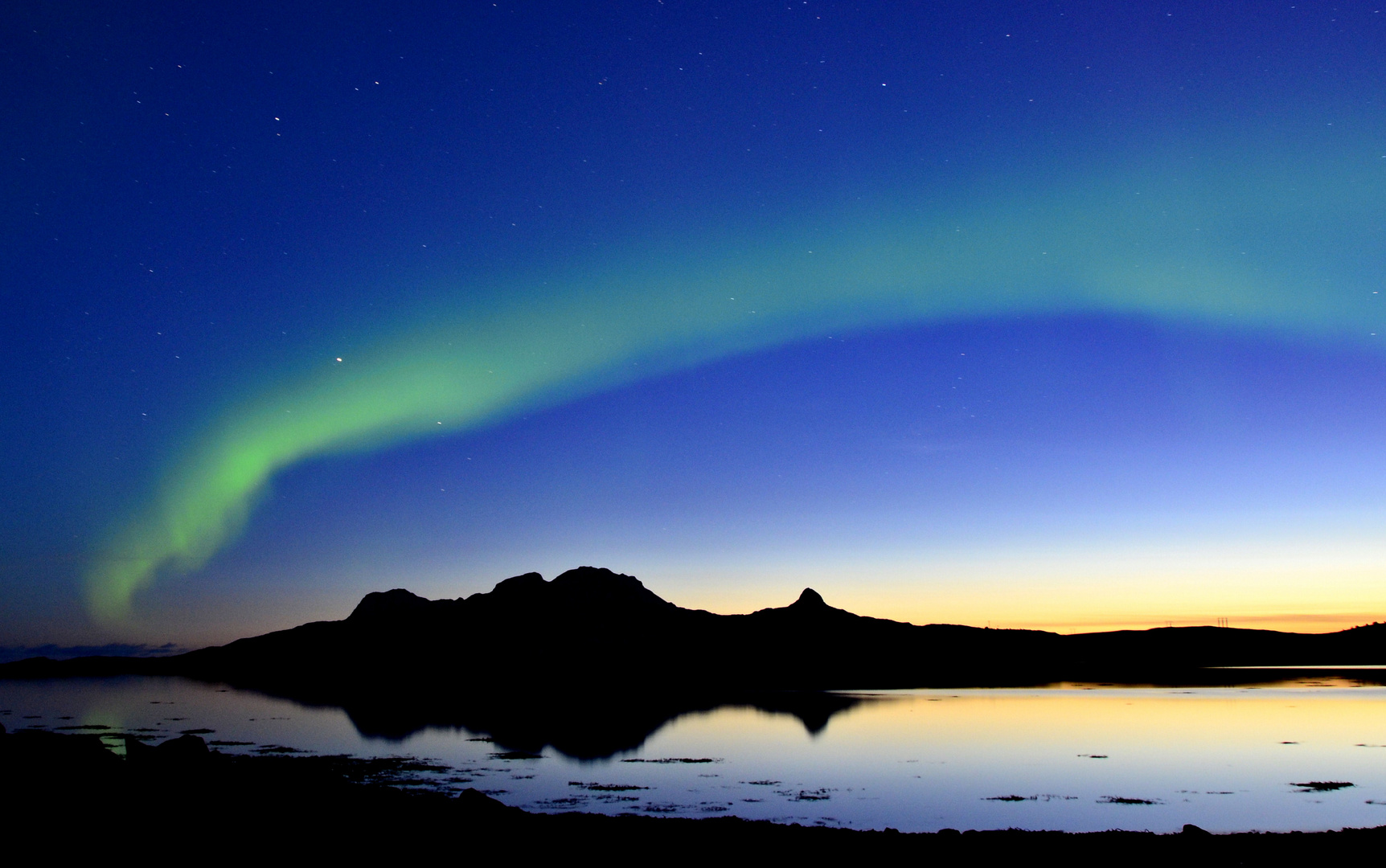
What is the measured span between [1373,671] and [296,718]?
166 meters

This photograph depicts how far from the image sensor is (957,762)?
4644 centimetres

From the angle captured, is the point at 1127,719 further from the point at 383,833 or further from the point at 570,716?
the point at 383,833

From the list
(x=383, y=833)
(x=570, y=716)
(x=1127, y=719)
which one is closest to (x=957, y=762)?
(x=1127, y=719)

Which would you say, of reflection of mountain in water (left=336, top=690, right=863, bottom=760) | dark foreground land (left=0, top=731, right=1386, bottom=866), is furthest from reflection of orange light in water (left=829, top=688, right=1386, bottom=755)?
dark foreground land (left=0, top=731, right=1386, bottom=866)

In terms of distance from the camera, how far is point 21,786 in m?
22.6

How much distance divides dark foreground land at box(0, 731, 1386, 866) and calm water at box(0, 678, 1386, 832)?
592 centimetres

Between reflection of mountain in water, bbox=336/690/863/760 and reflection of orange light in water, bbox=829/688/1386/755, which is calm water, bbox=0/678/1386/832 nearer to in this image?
reflection of orange light in water, bbox=829/688/1386/755

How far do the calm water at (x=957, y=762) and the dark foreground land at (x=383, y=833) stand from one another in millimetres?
5917

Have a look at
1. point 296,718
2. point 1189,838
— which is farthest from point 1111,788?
point 296,718

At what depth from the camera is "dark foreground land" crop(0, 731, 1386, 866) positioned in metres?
20.4

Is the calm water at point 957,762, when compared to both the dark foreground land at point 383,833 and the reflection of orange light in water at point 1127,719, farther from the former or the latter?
the dark foreground land at point 383,833

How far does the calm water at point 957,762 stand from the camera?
32.1m

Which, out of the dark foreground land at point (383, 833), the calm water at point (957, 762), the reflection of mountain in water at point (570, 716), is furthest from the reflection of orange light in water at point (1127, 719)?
the dark foreground land at point (383, 833)

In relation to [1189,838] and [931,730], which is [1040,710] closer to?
[931,730]
